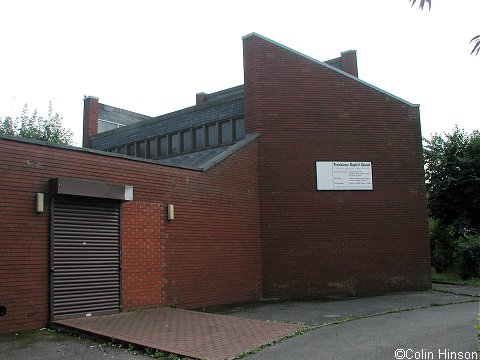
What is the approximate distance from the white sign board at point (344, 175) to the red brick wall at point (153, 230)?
A: 236 cm

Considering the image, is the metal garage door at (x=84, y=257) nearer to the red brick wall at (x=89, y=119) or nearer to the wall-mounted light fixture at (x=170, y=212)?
the wall-mounted light fixture at (x=170, y=212)

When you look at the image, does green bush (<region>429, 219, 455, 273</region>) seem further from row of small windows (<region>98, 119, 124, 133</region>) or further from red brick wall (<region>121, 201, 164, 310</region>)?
row of small windows (<region>98, 119, 124, 133</region>)

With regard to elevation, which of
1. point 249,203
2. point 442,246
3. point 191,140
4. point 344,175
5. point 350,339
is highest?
point 191,140

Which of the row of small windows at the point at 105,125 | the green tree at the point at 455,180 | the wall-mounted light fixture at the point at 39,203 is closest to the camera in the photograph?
the wall-mounted light fixture at the point at 39,203

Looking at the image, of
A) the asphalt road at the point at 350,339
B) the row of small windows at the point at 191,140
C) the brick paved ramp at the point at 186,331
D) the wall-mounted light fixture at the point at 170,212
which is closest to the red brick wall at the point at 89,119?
the row of small windows at the point at 191,140

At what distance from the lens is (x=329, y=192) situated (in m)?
16.9

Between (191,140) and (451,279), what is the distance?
12.8 metres

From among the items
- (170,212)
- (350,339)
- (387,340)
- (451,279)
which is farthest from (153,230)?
(451,279)

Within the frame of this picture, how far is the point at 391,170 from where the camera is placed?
17.7m

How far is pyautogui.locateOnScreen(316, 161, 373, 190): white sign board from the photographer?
16.9m

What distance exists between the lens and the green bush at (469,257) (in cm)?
2072

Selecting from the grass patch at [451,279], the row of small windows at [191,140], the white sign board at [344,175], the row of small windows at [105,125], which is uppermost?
the row of small windows at [105,125]

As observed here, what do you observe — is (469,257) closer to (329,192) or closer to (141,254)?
(329,192)

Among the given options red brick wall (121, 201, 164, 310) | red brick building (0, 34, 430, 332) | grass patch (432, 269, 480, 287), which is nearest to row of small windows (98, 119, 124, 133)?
red brick building (0, 34, 430, 332)
